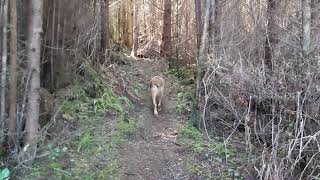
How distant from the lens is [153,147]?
7.79 meters

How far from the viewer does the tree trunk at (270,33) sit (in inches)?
325

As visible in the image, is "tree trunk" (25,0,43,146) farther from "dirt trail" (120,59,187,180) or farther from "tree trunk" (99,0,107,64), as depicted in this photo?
"tree trunk" (99,0,107,64)

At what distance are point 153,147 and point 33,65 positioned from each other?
265 centimetres

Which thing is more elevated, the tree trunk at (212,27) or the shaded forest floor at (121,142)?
the tree trunk at (212,27)

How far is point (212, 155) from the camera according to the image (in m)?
7.52

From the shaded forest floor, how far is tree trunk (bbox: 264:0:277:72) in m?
1.87

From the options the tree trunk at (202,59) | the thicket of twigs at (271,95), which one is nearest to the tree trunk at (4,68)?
the thicket of twigs at (271,95)

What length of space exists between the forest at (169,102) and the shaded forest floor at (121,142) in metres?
0.02

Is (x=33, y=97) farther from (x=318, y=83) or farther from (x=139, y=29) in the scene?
(x=139, y=29)

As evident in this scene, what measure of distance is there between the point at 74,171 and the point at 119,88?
4.49 meters

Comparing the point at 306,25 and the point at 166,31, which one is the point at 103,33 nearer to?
the point at 166,31

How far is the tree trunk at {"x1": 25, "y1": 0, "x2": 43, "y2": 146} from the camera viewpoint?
20.5 ft

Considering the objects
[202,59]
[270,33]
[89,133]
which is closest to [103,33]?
[202,59]

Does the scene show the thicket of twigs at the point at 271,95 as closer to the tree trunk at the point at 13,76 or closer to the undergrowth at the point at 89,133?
the undergrowth at the point at 89,133
